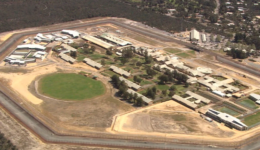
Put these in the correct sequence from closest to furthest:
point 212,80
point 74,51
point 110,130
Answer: point 110,130, point 212,80, point 74,51

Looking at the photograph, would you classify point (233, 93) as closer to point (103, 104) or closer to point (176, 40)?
point (103, 104)

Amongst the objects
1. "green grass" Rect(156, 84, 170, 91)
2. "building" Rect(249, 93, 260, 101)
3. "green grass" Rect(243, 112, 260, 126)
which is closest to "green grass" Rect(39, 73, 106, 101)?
"green grass" Rect(156, 84, 170, 91)

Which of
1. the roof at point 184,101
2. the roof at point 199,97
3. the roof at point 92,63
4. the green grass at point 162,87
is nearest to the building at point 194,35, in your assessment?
the green grass at point 162,87

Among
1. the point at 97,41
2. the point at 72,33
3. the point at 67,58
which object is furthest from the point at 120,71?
the point at 72,33

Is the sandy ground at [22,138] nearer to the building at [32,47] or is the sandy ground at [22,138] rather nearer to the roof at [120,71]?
the roof at [120,71]

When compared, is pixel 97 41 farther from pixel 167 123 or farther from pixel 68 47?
pixel 167 123

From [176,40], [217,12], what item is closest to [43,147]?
[176,40]
